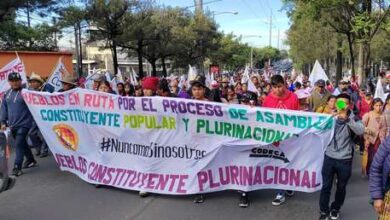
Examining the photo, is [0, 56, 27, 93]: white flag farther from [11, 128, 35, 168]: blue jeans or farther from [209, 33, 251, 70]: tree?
[209, 33, 251, 70]: tree

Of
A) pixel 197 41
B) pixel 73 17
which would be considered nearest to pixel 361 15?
pixel 73 17

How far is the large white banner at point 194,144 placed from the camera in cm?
616

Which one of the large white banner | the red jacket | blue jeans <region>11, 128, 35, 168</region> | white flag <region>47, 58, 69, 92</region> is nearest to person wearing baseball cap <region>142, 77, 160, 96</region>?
the large white banner

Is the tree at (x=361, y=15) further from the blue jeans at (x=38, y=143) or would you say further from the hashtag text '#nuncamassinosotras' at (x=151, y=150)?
the hashtag text '#nuncamassinosotras' at (x=151, y=150)

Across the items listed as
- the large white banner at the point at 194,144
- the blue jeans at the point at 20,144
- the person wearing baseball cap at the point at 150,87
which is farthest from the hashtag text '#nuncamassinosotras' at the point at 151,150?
the blue jeans at the point at 20,144

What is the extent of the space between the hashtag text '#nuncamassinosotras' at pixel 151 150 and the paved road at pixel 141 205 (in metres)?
0.57

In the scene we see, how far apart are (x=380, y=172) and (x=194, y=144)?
3.21 m

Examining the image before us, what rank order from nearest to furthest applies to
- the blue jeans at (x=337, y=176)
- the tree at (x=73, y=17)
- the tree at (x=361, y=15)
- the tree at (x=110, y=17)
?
the blue jeans at (x=337, y=176) → the tree at (x=361, y=15) → the tree at (x=73, y=17) → the tree at (x=110, y=17)

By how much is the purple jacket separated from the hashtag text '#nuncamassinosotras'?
3103mm

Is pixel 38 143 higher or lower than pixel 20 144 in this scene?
lower

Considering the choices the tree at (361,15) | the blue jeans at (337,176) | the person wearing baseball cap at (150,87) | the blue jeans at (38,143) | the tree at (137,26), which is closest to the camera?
the blue jeans at (337,176)

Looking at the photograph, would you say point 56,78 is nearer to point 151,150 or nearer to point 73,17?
point 151,150

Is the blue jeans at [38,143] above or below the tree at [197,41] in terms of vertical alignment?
below

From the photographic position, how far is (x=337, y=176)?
5602 mm
